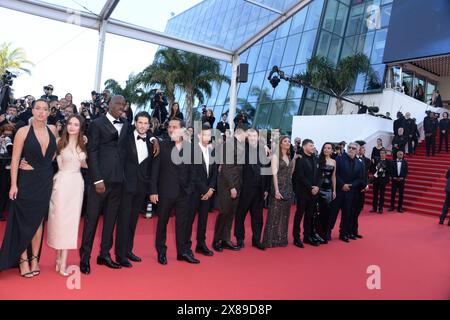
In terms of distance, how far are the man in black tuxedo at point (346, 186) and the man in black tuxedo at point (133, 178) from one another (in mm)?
3392

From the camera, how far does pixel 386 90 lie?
55.5 feet

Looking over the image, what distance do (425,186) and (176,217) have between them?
31.8ft

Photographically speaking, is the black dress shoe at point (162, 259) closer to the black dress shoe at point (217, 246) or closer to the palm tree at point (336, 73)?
the black dress shoe at point (217, 246)

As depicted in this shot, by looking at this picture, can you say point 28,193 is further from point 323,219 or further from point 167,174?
point 323,219

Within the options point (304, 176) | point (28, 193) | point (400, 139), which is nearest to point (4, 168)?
point (28, 193)

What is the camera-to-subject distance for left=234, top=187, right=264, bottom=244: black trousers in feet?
16.8

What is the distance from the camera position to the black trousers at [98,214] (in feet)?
12.1

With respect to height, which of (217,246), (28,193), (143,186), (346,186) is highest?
(346,186)

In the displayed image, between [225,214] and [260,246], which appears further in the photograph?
[260,246]

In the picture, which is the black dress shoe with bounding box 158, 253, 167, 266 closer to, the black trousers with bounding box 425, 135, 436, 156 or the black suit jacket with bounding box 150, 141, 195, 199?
the black suit jacket with bounding box 150, 141, 195, 199

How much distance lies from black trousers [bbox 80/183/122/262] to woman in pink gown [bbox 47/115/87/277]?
10cm

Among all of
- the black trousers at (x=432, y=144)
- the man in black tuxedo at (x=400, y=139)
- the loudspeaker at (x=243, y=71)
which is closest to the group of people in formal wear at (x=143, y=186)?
the loudspeaker at (x=243, y=71)

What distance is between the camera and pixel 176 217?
4328mm

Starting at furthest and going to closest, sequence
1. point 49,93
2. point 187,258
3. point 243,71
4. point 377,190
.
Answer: point 243,71
point 377,190
point 49,93
point 187,258
